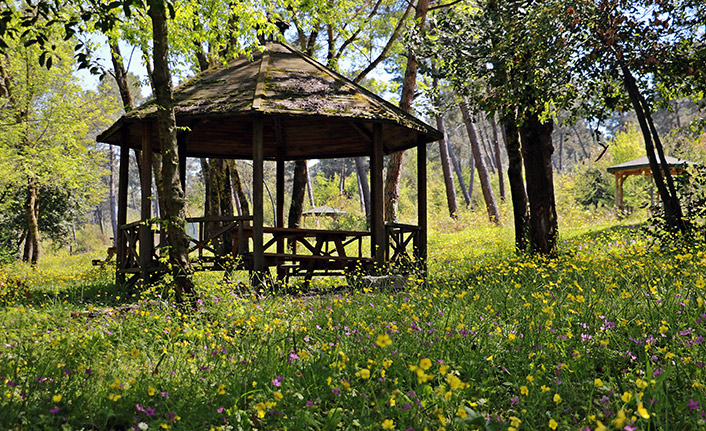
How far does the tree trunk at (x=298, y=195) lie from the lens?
14820 mm

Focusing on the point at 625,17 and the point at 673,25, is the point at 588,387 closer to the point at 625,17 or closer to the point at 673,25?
the point at 625,17

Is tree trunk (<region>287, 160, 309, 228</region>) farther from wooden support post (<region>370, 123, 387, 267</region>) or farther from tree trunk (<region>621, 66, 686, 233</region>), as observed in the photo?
tree trunk (<region>621, 66, 686, 233</region>)

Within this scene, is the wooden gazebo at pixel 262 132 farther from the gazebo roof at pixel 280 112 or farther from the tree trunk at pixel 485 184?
the tree trunk at pixel 485 184

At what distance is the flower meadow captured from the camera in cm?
292

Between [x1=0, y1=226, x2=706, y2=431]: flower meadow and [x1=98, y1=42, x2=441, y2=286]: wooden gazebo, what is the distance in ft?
9.44

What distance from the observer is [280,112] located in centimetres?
830

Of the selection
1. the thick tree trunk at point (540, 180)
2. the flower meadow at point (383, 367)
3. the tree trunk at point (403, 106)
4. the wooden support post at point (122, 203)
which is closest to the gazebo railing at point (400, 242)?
the thick tree trunk at point (540, 180)

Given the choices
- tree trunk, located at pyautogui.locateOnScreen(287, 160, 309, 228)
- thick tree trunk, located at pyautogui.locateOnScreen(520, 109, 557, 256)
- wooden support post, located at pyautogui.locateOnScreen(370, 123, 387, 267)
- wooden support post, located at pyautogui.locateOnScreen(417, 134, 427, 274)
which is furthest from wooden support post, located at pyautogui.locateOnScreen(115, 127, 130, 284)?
thick tree trunk, located at pyautogui.locateOnScreen(520, 109, 557, 256)

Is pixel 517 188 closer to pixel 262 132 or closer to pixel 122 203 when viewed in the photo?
pixel 262 132

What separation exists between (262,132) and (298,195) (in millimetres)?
6404

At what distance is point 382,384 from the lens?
11.3 feet

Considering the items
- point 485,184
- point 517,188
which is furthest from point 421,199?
point 485,184

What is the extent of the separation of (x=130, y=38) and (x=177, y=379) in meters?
8.81

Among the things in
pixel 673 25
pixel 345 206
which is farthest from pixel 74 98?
pixel 345 206
